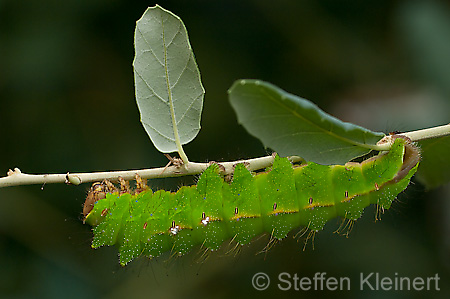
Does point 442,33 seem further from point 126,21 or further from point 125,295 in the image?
point 125,295

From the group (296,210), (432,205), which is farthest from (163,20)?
(432,205)

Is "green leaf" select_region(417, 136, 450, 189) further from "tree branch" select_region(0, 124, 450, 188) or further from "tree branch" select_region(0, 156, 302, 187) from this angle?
"tree branch" select_region(0, 156, 302, 187)

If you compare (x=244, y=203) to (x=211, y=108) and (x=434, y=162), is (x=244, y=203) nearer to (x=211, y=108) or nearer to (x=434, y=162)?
(x=434, y=162)

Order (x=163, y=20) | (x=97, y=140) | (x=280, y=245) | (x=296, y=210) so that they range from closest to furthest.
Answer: (x=163, y=20)
(x=296, y=210)
(x=280, y=245)
(x=97, y=140)

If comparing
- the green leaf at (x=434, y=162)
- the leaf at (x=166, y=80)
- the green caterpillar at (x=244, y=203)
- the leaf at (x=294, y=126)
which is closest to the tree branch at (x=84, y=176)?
the leaf at (x=166, y=80)

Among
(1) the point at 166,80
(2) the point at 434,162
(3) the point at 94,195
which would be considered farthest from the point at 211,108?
(1) the point at 166,80

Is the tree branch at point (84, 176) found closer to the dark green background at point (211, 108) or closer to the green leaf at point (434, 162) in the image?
the green leaf at point (434, 162)
